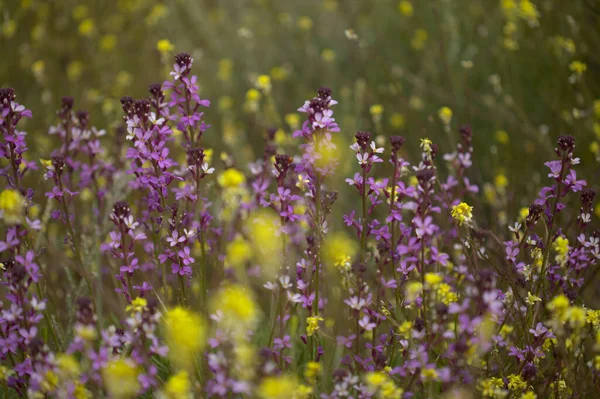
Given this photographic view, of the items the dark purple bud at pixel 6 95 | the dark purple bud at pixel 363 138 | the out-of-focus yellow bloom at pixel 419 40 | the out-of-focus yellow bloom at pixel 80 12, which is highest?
the out-of-focus yellow bloom at pixel 80 12

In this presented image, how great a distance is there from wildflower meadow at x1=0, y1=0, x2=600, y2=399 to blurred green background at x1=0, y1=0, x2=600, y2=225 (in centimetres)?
3

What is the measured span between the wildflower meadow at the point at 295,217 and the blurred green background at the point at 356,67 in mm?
34

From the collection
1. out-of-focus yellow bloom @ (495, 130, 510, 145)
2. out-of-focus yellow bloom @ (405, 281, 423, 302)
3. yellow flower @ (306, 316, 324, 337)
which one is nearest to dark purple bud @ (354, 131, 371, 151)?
out-of-focus yellow bloom @ (405, 281, 423, 302)

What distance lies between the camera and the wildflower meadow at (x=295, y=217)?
1803 millimetres

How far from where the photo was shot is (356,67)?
229 inches

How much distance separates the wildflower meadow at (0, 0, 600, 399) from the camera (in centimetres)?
180

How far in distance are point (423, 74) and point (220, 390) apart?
4478 mm

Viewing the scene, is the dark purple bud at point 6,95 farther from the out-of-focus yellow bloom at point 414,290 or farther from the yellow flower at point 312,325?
the out-of-focus yellow bloom at point 414,290

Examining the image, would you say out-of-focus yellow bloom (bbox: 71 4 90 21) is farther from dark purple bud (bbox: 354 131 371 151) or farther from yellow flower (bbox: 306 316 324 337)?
yellow flower (bbox: 306 316 324 337)

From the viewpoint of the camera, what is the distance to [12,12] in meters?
5.97

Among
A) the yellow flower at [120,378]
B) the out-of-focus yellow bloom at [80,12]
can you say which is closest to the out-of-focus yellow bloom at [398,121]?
the out-of-focus yellow bloom at [80,12]

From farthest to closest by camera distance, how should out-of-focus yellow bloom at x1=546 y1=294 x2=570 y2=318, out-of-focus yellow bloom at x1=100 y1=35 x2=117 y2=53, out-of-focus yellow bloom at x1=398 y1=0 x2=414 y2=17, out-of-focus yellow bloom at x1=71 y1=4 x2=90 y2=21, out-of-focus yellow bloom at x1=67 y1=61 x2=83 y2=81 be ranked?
out-of-focus yellow bloom at x1=71 y1=4 x2=90 y2=21 → out-of-focus yellow bloom at x1=100 y1=35 x2=117 y2=53 → out-of-focus yellow bloom at x1=67 y1=61 x2=83 y2=81 → out-of-focus yellow bloom at x1=398 y1=0 x2=414 y2=17 → out-of-focus yellow bloom at x1=546 y1=294 x2=570 y2=318

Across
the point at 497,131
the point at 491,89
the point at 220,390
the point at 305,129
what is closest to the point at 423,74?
the point at 491,89

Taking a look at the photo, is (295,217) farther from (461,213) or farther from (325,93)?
(461,213)
